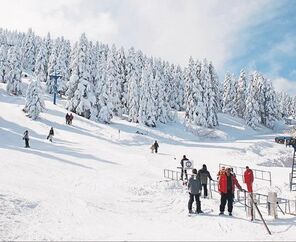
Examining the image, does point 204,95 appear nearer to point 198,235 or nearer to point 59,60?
point 59,60

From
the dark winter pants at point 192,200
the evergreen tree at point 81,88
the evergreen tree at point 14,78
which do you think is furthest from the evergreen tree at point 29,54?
the dark winter pants at point 192,200

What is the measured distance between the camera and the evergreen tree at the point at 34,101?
148 feet

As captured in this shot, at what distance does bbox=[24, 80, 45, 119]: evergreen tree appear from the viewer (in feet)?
148

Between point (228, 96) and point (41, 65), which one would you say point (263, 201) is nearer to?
point (41, 65)

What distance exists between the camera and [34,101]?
45312 mm

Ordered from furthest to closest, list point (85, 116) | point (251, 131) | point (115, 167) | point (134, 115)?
point (251, 131) → point (134, 115) → point (85, 116) → point (115, 167)

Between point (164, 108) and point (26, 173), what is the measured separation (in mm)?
51031

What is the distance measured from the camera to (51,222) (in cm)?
1154

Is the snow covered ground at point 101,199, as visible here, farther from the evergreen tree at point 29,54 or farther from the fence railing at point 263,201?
the evergreen tree at point 29,54

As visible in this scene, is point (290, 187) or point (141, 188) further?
point (290, 187)

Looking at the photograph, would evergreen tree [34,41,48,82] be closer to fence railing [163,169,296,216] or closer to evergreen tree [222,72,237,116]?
evergreen tree [222,72,237,116]

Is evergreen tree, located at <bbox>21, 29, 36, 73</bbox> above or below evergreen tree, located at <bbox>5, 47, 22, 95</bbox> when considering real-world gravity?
above

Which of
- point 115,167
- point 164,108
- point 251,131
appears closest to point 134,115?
point 164,108

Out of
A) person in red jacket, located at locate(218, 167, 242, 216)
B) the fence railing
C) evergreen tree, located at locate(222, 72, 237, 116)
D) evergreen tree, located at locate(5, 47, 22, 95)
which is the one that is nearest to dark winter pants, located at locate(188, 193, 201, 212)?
person in red jacket, located at locate(218, 167, 242, 216)
